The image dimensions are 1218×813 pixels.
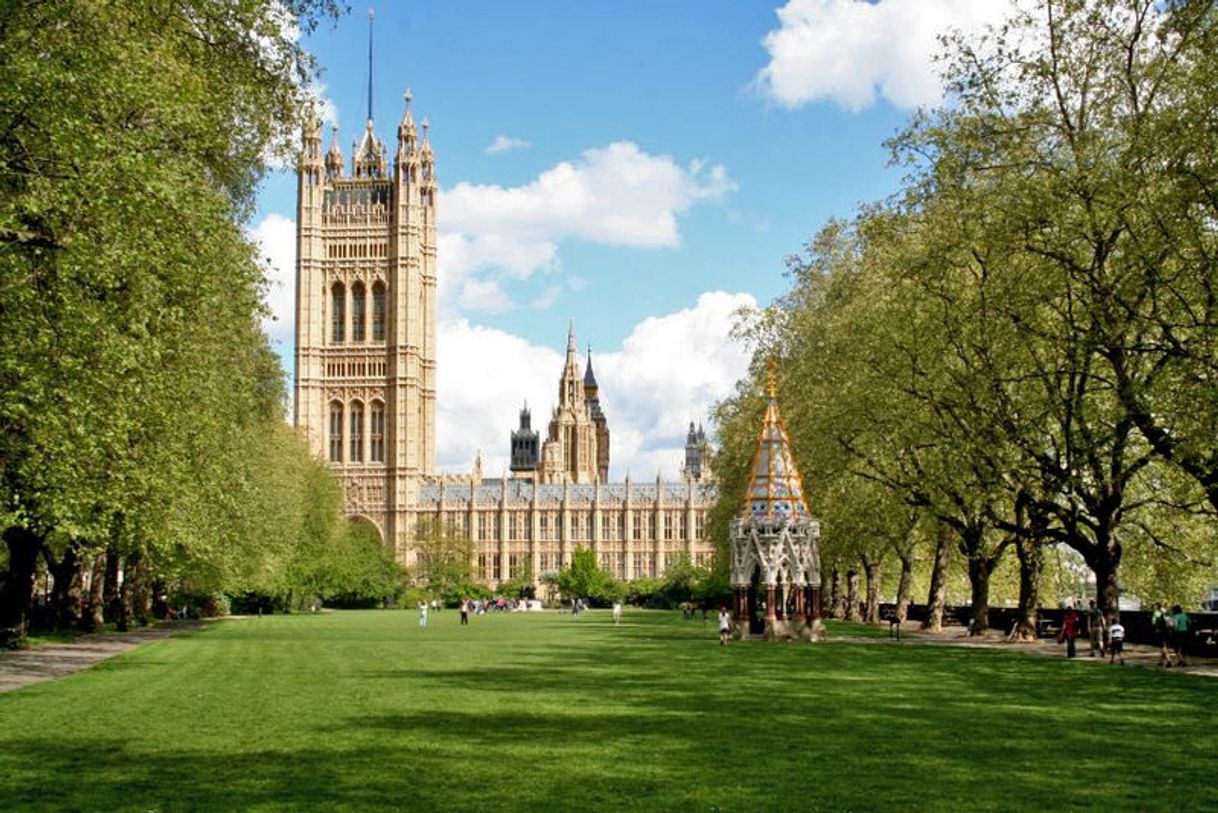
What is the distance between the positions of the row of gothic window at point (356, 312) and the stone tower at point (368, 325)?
10 centimetres

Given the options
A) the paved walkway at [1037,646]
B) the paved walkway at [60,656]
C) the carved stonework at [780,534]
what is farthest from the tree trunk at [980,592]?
the paved walkway at [60,656]

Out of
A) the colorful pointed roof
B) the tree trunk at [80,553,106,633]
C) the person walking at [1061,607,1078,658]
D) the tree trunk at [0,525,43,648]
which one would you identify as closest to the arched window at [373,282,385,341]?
the tree trunk at [80,553,106,633]

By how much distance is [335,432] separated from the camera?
440ft

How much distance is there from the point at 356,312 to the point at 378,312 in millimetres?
2120

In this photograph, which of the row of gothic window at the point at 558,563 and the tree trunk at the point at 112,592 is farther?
the row of gothic window at the point at 558,563

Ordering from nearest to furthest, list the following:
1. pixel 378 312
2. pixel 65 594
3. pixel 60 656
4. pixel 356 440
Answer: pixel 60 656, pixel 65 594, pixel 356 440, pixel 378 312

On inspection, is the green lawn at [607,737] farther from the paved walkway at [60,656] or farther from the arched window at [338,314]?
the arched window at [338,314]

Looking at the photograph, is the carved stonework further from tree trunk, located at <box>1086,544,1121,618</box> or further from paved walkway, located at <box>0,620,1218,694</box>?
tree trunk, located at <box>1086,544,1121,618</box>

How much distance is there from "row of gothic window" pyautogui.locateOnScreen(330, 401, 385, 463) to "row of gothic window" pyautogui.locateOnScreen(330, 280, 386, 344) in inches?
255

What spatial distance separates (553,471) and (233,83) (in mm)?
150066

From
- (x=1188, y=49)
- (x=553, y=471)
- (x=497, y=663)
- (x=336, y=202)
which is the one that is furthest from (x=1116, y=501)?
(x=553, y=471)

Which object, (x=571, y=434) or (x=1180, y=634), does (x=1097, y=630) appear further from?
(x=571, y=434)

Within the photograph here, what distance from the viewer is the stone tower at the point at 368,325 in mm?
132250

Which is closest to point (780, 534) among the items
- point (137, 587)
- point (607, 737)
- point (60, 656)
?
point (60, 656)
